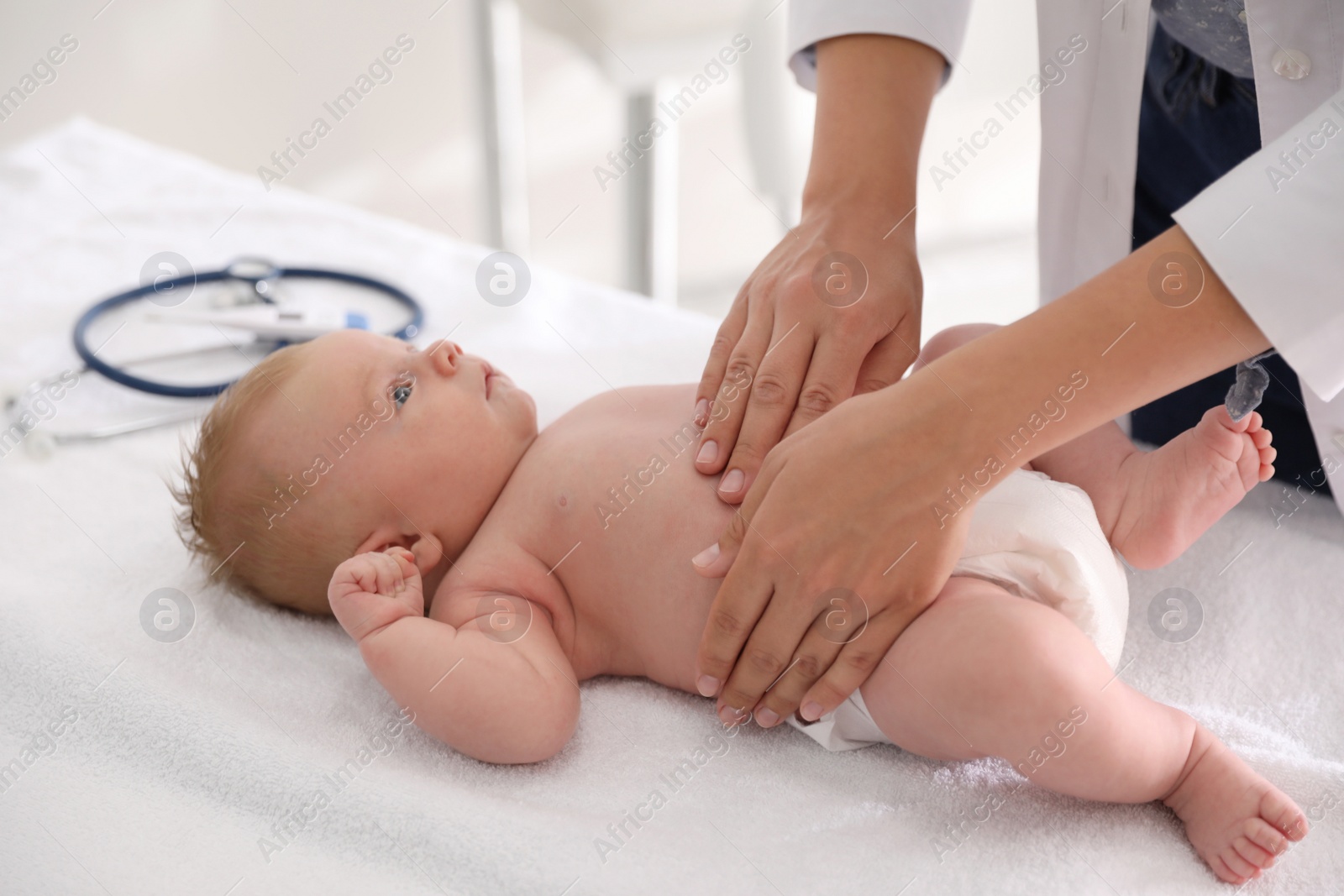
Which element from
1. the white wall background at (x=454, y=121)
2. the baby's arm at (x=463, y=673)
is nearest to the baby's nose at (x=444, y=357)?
the baby's arm at (x=463, y=673)

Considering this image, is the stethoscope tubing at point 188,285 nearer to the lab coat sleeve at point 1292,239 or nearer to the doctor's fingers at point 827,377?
the doctor's fingers at point 827,377

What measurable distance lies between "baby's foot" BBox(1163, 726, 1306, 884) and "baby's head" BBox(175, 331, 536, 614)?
2.52 ft

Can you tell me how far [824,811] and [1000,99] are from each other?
3.39 metres

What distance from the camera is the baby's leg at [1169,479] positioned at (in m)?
1.02

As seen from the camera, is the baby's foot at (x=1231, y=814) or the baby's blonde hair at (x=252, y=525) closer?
the baby's foot at (x=1231, y=814)

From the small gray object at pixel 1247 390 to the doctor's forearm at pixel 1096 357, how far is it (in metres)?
0.20

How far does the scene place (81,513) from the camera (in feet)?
4.21

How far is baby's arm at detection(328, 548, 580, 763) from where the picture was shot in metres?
0.94

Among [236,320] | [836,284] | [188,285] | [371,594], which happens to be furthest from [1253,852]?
[188,285]

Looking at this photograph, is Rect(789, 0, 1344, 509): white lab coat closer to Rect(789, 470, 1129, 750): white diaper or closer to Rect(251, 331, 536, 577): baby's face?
Rect(789, 470, 1129, 750): white diaper

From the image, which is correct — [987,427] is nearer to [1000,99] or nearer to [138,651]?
[138,651]

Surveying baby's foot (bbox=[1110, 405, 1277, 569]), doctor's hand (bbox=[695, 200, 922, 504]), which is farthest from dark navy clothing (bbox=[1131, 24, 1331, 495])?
doctor's hand (bbox=[695, 200, 922, 504])

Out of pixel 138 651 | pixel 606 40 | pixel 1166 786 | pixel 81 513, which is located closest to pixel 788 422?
pixel 1166 786

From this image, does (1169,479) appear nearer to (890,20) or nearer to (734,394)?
(734,394)
